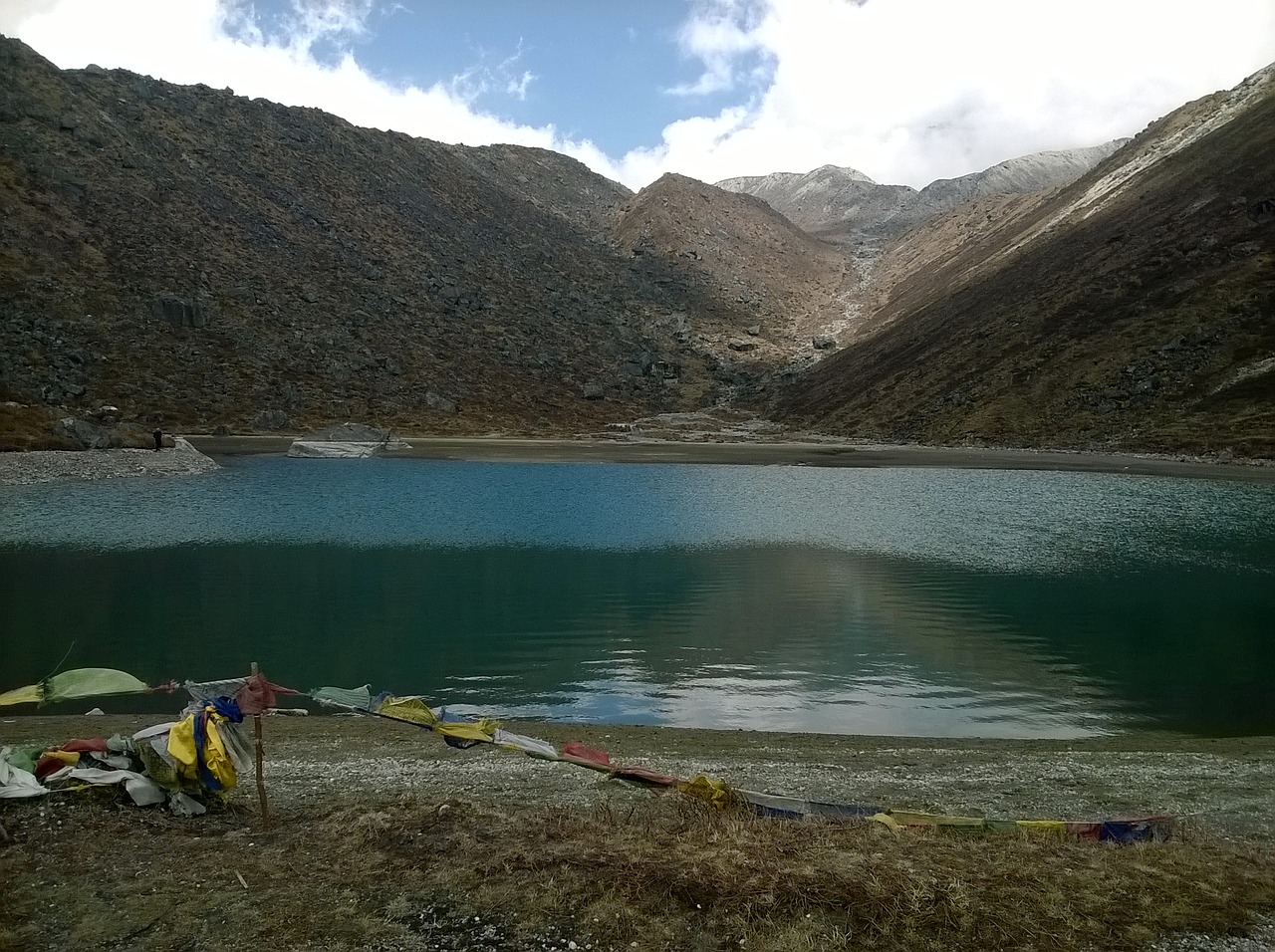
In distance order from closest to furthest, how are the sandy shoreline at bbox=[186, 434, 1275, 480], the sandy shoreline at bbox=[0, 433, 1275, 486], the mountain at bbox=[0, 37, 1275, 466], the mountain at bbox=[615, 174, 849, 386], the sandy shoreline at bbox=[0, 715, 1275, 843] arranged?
the sandy shoreline at bbox=[0, 715, 1275, 843] → the sandy shoreline at bbox=[0, 433, 1275, 486] → the sandy shoreline at bbox=[186, 434, 1275, 480] → the mountain at bbox=[0, 37, 1275, 466] → the mountain at bbox=[615, 174, 849, 386]

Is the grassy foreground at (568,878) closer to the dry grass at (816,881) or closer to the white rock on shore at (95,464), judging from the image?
the dry grass at (816,881)

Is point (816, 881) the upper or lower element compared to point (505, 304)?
lower

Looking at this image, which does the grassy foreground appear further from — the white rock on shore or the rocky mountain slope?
the rocky mountain slope

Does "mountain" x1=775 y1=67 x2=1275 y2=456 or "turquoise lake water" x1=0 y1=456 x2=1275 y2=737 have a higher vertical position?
"mountain" x1=775 y1=67 x2=1275 y2=456

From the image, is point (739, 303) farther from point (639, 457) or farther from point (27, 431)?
point (27, 431)

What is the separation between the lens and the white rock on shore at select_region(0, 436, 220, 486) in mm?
59656

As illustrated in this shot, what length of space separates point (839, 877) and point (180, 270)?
425 ft

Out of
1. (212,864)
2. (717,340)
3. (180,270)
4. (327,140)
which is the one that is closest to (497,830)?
(212,864)

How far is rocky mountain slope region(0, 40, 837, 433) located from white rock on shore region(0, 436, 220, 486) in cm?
2828

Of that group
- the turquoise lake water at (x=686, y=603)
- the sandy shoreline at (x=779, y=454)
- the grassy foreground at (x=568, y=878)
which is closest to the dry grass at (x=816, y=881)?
the grassy foreground at (x=568, y=878)

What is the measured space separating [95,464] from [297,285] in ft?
232

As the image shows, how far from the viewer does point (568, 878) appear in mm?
9430

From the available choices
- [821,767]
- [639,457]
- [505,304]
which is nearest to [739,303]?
[505,304]

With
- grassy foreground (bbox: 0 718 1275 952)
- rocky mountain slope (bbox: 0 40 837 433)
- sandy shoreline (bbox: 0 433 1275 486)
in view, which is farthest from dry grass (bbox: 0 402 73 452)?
grassy foreground (bbox: 0 718 1275 952)
